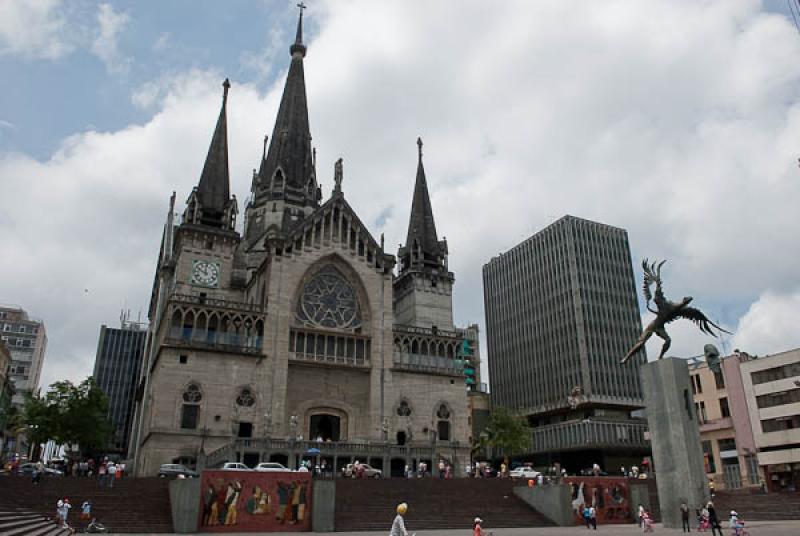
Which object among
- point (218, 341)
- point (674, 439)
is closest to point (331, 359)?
point (218, 341)

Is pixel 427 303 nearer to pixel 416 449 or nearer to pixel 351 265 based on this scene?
pixel 351 265

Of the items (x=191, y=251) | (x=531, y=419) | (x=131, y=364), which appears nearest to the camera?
(x=191, y=251)

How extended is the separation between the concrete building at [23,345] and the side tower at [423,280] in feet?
243

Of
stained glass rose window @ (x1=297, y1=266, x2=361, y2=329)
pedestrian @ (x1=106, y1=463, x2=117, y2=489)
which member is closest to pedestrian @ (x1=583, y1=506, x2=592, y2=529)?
pedestrian @ (x1=106, y1=463, x2=117, y2=489)

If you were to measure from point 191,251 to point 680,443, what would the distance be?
43106mm

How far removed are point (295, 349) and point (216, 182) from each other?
20.0 metres

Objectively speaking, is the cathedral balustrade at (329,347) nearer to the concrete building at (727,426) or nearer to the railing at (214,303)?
the railing at (214,303)

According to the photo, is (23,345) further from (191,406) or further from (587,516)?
(587,516)

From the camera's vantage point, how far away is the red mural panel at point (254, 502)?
91.6 feet

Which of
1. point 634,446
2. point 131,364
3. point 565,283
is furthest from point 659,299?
point 131,364

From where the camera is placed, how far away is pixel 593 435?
273 feet

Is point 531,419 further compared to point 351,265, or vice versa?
point 531,419

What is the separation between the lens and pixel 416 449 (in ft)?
156

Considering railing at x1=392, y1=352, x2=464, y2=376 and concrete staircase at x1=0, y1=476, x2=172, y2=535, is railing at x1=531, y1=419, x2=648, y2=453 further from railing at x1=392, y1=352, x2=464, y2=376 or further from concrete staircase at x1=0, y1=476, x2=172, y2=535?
concrete staircase at x1=0, y1=476, x2=172, y2=535
